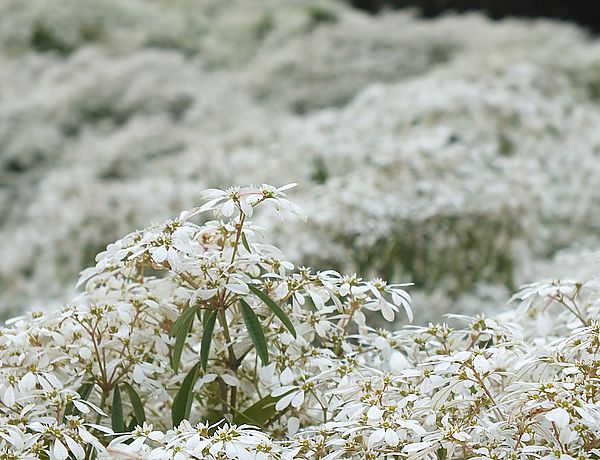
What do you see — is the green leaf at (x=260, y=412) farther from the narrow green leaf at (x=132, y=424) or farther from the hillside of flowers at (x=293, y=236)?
the narrow green leaf at (x=132, y=424)

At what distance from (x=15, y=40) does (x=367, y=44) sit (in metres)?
3.16

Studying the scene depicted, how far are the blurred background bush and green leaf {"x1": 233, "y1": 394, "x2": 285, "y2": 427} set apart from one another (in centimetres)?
162

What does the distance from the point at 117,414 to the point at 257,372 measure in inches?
12.1

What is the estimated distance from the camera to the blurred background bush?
3.41 meters

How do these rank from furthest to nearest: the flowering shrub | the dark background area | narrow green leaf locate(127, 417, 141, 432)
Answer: the dark background area → narrow green leaf locate(127, 417, 141, 432) → the flowering shrub

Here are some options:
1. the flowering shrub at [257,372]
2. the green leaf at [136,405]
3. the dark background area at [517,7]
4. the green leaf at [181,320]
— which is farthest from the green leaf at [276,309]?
the dark background area at [517,7]

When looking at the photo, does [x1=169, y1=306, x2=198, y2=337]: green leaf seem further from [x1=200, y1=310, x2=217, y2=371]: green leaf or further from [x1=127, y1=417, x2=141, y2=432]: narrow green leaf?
[x1=127, y1=417, x2=141, y2=432]: narrow green leaf

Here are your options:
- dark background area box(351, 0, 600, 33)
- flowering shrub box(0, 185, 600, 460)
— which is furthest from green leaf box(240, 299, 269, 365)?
dark background area box(351, 0, 600, 33)

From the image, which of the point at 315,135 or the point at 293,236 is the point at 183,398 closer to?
the point at 293,236

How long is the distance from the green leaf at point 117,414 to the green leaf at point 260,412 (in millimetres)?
203

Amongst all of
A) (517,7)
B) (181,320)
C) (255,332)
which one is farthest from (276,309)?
(517,7)

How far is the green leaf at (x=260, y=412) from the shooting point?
1507 millimetres

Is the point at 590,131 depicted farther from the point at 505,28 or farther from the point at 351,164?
the point at 505,28

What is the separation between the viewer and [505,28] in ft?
26.6
